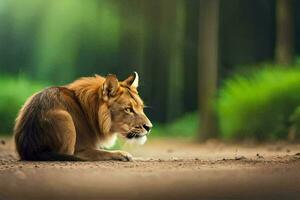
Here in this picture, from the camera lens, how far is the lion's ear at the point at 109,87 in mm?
7191

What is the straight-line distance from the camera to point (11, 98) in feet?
49.4

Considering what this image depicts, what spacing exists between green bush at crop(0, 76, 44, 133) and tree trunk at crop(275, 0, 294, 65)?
4.99 m

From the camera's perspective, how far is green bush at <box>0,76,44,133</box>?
1480 cm

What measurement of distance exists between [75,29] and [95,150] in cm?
1160

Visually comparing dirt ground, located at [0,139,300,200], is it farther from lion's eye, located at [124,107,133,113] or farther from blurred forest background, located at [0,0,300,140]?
blurred forest background, located at [0,0,300,140]

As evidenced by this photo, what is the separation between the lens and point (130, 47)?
60.3 feet

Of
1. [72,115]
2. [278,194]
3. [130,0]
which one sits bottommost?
[278,194]

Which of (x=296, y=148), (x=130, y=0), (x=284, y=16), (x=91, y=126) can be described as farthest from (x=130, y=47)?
(x=91, y=126)

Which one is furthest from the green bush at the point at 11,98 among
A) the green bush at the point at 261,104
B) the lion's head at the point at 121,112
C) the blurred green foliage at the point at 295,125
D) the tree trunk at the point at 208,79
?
the lion's head at the point at 121,112

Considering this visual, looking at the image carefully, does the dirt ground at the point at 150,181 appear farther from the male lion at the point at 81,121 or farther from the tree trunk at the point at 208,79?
the tree trunk at the point at 208,79

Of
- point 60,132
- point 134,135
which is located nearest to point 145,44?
point 134,135

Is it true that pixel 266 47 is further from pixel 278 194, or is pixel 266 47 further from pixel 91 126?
pixel 278 194

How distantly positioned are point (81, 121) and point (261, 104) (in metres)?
6.50

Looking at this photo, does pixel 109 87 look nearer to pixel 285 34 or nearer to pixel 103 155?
pixel 103 155
